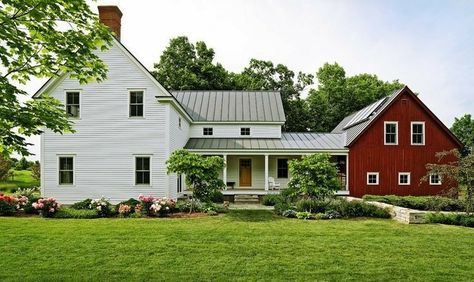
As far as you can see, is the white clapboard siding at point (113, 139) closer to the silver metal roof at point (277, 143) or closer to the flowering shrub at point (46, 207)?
the flowering shrub at point (46, 207)

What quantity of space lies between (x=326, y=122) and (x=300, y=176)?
89.2ft

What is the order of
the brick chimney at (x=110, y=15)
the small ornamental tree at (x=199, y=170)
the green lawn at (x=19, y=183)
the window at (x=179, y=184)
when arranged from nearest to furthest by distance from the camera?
the small ornamental tree at (x=199, y=170) → the brick chimney at (x=110, y=15) → the window at (x=179, y=184) → the green lawn at (x=19, y=183)

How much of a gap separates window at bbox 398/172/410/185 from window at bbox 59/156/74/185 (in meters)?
19.8

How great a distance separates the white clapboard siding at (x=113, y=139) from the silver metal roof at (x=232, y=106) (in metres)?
6.81

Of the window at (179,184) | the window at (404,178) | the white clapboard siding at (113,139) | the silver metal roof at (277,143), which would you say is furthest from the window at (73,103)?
the window at (404,178)

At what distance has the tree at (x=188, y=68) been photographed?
132 ft

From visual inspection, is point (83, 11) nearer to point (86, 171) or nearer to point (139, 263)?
point (139, 263)


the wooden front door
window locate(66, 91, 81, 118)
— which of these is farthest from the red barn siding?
window locate(66, 91, 81, 118)

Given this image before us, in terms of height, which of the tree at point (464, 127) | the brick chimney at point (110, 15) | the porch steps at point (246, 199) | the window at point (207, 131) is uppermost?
the brick chimney at point (110, 15)

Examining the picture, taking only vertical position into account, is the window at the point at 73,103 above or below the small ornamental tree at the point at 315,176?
above

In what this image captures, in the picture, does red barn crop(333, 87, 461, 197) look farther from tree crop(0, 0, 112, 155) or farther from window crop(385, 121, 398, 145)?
tree crop(0, 0, 112, 155)

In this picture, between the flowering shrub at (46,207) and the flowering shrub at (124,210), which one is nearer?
the flowering shrub at (46,207)

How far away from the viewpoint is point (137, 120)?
60.1 ft

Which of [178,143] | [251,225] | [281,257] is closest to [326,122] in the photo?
[178,143]
